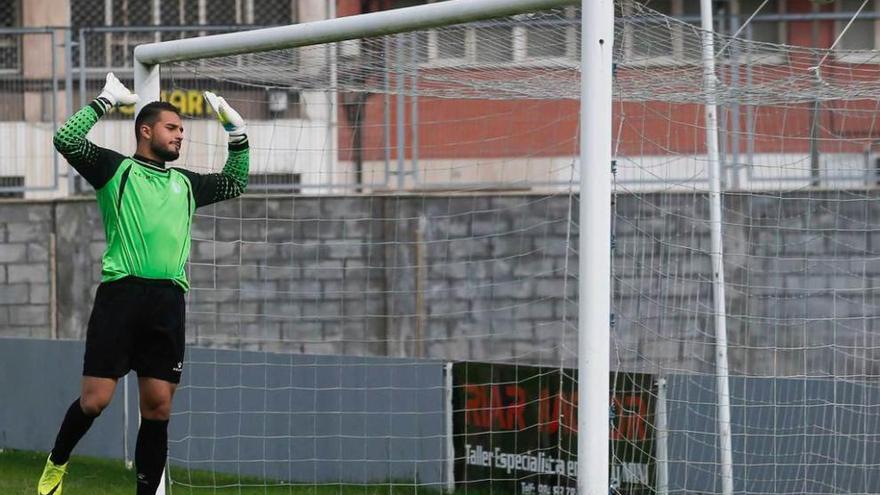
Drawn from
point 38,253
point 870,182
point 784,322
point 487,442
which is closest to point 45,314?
point 38,253

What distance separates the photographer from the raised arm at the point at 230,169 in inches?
263

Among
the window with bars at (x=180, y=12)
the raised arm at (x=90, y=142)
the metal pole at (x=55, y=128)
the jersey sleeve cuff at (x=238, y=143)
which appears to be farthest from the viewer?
the window with bars at (x=180, y=12)

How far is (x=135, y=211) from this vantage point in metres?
6.31

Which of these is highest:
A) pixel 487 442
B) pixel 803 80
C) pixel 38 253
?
pixel 803 80

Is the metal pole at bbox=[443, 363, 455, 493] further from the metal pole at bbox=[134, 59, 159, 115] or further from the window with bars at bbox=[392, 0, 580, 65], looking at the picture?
the metal pole at bbox=[134, 59, 159, 115]

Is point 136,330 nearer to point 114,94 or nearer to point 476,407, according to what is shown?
point 114,94

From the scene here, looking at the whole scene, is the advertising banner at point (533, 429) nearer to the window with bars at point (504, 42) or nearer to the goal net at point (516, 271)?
the goal net at point (516, 271)

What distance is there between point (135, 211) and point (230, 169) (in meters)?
0.62

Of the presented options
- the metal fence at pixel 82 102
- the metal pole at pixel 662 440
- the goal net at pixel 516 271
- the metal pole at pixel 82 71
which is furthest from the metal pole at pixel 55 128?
the metal pole at pixel 662 440

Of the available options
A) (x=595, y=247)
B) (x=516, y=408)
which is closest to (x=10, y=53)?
(x=516, y=408)

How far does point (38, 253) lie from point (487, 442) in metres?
5.20

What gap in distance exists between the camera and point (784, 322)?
1090 cm

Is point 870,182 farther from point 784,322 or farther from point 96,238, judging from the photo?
point 96,238

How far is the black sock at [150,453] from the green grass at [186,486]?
2206mm
